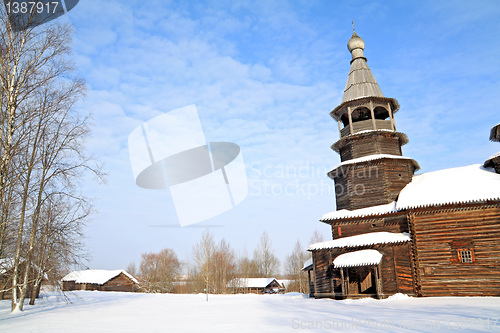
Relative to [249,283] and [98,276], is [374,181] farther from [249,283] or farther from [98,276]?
[98,276]

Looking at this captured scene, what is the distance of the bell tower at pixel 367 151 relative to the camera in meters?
24.1

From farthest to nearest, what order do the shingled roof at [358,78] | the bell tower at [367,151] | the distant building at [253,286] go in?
1. the distant building at [253,286]
2. the shingled roof at [358,78]
3. the bell tower at [367,151]

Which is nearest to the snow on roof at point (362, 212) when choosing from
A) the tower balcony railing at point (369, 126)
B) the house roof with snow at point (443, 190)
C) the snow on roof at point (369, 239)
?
the house roof with snow at point (443, 190)

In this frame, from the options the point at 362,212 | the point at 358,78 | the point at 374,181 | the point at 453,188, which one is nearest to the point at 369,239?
the point at 362,212

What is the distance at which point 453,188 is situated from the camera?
67.8 feet

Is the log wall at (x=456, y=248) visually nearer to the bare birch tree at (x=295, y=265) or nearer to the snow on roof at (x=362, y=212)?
the snow on roof at (x=362, y=212)

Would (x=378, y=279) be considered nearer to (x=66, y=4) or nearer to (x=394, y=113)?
(x=394, y=113)

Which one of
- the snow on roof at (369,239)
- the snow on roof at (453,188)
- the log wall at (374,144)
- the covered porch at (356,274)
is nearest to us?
the snow on roof at (453,188)

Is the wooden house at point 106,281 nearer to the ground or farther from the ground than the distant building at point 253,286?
farther from the ground

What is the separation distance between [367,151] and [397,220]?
561cm

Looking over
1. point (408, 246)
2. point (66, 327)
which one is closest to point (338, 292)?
point (408, 246)

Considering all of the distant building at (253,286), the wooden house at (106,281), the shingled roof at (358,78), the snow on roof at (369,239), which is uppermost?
the shingled roof at (358,78)

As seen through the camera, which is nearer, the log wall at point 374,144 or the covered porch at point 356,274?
the covered porch at point 356,274

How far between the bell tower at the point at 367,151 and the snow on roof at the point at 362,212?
0.63 meters
